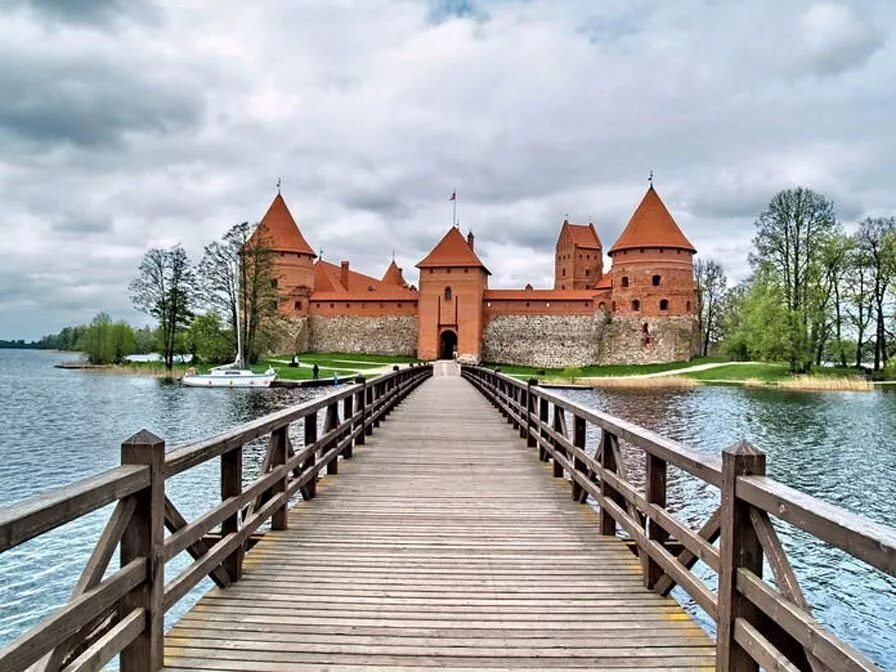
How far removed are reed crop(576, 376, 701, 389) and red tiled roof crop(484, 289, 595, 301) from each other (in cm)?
958

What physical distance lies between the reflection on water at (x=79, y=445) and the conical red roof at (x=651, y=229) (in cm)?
2640

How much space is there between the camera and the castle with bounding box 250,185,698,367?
45.6 metres

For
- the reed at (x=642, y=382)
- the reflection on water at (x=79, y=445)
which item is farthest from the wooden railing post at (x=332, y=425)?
the reed at (x=642, y=382)

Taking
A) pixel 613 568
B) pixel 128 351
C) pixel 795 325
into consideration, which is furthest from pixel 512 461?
pixel 128 351

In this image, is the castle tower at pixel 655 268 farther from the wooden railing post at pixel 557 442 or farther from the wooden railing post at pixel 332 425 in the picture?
the wooden railing post at pixel 332 425

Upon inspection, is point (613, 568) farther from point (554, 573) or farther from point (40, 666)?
point (40, 666)

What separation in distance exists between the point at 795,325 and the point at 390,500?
34.2 m

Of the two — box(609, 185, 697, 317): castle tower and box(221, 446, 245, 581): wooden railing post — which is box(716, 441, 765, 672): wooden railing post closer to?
box(221, 446, 245, 581): wooden railing post

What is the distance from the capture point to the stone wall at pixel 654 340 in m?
45.4

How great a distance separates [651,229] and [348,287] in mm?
27702

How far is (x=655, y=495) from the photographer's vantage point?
12.1 feet

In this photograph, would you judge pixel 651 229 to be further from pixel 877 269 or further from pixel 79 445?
pixel 79 445

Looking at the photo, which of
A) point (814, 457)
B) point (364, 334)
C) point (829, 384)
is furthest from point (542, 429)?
point (364, 334)

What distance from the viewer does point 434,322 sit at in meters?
47.8
